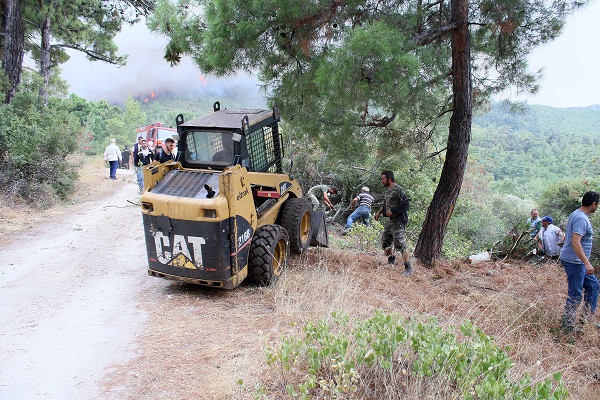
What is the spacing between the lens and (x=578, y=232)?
548cm

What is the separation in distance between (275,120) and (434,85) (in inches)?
111

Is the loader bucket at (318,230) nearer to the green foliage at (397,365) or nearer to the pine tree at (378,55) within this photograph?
the pine tree at (378,55)

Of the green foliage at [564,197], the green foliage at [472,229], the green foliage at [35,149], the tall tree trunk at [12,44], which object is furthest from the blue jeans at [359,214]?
the tall tree trunk at [12,44]

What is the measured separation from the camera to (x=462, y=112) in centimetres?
804

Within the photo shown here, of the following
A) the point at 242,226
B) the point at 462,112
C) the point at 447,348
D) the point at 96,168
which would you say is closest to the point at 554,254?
the point at 462,112

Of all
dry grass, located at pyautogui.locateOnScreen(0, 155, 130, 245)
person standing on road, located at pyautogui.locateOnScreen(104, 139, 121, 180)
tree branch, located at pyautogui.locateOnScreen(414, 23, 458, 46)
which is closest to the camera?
tree branch, located at pyautogui.locateOnScreen(414, 23, 458, 46)

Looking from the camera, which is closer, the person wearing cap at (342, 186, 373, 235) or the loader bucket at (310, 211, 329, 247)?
the loader bucket at (310, 211, 329, 247)

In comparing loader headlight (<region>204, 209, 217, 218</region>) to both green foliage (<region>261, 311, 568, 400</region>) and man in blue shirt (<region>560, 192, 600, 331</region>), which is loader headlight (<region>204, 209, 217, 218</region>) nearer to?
green foliage (<region>261, 311, 568, 400</region>)

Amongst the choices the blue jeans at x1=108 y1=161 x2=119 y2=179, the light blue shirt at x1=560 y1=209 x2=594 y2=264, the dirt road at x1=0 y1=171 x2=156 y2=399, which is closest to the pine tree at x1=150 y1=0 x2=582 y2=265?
the light blue shirt at x1=560 y1=209 x2=594 y2=264

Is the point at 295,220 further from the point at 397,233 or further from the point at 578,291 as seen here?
the point at 578,291

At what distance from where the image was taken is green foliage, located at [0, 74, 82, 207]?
1239 centimetres

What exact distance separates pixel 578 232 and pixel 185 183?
15.3 feet

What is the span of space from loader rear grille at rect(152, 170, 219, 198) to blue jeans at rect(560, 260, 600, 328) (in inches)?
170

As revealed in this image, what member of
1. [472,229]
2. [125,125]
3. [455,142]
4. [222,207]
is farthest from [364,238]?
[125,125]
